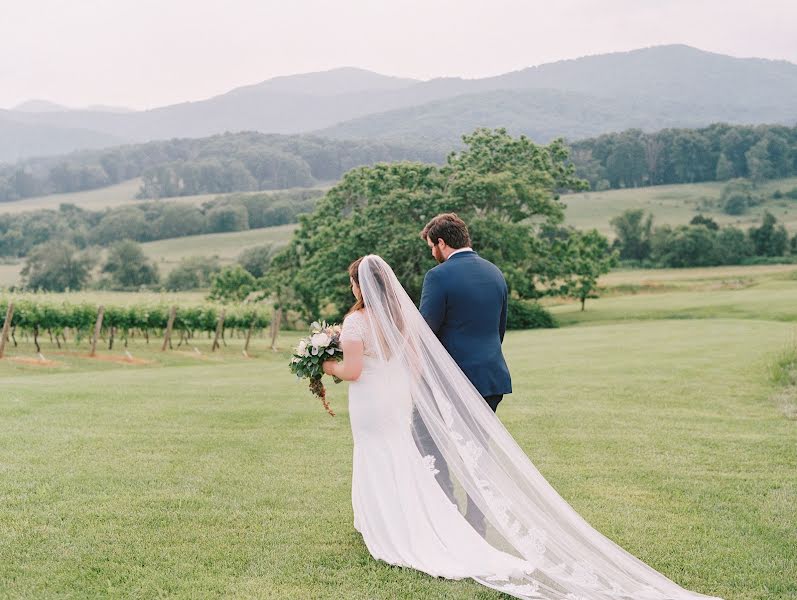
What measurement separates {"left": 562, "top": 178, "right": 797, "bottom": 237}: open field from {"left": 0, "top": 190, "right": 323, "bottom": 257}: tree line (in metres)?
40.6

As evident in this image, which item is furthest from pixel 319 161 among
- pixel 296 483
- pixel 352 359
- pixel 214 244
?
pixel 352 359

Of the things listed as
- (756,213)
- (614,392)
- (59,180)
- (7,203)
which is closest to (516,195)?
(614,392)

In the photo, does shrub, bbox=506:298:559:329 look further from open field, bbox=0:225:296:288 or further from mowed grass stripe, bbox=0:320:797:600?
open field, bbox=0:225:296:288

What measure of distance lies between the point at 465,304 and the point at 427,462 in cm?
115

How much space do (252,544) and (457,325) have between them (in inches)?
86.7

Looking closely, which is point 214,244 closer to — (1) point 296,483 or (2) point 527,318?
(2) point 527,318

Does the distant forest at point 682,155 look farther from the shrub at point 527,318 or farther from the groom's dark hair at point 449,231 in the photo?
the groom's dark hair at point 449,231

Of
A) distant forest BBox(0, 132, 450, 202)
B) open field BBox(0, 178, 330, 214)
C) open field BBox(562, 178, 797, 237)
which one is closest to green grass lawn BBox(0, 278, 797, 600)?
open field BBox(562, 178, 797, 237)

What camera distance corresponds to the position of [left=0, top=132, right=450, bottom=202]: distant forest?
6245 inches

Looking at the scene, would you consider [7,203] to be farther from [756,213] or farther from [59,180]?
[756,213]

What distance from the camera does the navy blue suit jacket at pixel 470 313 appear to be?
5883 mm

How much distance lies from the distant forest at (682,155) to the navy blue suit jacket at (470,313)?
11837 cm

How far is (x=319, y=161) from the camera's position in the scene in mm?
171250

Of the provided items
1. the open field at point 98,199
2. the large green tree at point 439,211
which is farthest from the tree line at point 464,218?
the open field at point 98,199
